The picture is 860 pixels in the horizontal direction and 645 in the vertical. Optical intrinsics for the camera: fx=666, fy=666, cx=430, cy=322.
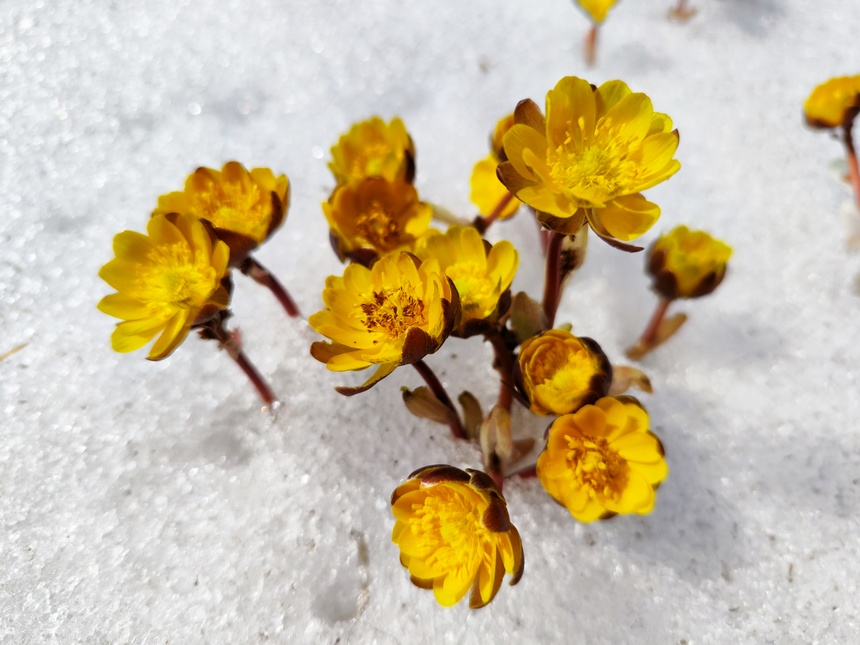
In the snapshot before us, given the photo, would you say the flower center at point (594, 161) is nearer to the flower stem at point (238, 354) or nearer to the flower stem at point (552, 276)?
the flower stem at point (552, 276)

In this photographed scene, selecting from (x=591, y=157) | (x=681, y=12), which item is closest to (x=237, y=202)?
(x=591, y=157)

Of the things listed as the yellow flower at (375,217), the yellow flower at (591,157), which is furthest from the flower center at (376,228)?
the yellow flower at (591,157)

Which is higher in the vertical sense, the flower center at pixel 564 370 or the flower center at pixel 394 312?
the flower center at pixel 394 312

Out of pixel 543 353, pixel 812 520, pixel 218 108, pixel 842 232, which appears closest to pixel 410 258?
pixel 543 353

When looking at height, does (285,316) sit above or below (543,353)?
below

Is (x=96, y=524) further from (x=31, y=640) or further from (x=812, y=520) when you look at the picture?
(x=812, y=520)

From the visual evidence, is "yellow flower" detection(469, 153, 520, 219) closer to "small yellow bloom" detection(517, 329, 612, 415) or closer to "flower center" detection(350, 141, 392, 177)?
"flower center" detection(350, 141, 392, 177)

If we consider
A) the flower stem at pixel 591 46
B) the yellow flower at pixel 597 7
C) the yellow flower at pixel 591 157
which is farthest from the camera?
the flower stem at pixel 591 46

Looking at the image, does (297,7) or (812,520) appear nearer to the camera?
(812,520)
